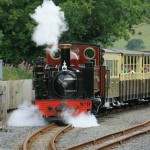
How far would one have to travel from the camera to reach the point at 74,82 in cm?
1809

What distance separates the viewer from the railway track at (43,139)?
12.6m

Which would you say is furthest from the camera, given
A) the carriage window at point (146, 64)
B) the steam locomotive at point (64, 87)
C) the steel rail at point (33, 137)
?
the carriage window at point (146, 64)

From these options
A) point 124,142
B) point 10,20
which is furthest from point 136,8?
point 124,142

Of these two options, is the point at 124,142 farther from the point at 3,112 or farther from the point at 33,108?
the point at 33,108

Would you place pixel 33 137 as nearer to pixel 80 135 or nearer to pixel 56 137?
pixel 56 137

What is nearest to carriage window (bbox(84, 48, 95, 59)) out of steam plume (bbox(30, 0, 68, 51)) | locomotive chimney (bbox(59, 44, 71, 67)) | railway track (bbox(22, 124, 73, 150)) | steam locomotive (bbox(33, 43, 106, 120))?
steam plume (bbox(30, 0, 68, 51))

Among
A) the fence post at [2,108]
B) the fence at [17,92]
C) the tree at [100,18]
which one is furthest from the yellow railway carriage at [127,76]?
the fence post at [2,108]

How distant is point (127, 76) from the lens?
83.3 feet

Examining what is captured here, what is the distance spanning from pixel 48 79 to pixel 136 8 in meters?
16.0

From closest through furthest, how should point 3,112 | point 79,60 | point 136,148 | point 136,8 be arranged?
point 136,148
point 3,112
point 79,60
point 136,8

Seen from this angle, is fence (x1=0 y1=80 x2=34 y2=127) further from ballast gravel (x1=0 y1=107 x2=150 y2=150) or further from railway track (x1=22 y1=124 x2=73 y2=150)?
railway track (x1=22 y1=124 x2=73 y2=150)

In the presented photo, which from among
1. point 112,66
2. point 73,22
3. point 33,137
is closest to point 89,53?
point 112,66

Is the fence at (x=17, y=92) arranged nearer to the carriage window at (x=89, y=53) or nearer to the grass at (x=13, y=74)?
the grass at (x=13, y=74)

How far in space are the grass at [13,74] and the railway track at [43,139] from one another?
8.81 m
